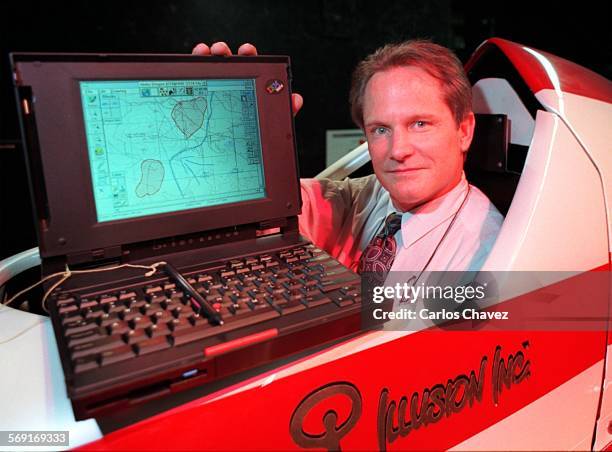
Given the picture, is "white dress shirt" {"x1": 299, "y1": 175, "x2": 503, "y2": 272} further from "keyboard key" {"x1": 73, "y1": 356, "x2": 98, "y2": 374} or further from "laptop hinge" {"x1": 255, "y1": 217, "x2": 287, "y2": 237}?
"keyboard key" {"x1": 73, "y1": 356, "x2": 98, "y2": 374}

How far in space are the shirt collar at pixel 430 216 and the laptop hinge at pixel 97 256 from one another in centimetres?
63

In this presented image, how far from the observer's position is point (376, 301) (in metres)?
0.70

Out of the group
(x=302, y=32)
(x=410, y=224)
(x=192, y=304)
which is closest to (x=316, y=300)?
(x=192, y=304)

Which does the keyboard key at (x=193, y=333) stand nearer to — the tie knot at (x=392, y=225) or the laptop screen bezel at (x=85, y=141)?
the laptop screen bezel at (x=85, y=141)

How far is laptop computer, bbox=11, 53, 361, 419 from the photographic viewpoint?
22.4 inches

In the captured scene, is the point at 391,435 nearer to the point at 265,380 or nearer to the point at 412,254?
the point at 265,380

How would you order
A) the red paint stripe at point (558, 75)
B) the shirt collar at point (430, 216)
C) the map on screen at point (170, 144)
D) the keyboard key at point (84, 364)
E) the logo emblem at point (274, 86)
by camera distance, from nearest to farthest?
the keyboard key at point (84, 364), the map on screen at point (170, 144), the logo emblem at point (274, 86), the red paint stripe at point (558, 75), the shirt collar at point (430, 216)

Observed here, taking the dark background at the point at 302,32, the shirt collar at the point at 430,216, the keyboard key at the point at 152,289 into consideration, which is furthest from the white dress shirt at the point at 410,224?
the dark background at the point at 302,32

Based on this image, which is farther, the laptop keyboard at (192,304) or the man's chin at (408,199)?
the man's chin at (408,199)

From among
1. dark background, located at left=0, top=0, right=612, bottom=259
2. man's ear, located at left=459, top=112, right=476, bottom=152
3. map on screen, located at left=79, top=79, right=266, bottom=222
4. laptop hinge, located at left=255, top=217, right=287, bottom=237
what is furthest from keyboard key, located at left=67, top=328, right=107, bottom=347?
dark background, located at left=0, top=0, right=612, bottom=259

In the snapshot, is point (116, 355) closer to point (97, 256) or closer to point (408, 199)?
point (97, 256)

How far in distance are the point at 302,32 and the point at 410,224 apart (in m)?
3.18

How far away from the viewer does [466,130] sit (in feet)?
3.83

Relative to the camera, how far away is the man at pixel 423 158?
3.51ft
